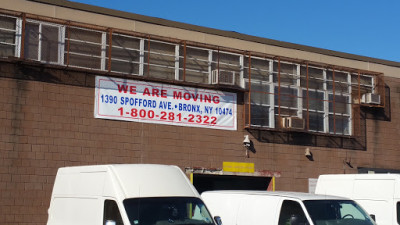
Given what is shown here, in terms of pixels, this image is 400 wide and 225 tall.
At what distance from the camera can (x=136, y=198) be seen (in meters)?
8.89

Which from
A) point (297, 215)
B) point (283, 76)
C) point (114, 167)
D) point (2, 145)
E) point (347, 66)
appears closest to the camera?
point (114, 167)

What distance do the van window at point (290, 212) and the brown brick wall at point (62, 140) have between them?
7199 millimetres

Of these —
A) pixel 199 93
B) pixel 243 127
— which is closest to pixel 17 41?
pixel 199 93

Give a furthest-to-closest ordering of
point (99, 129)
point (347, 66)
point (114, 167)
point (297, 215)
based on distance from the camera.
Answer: point (347, 66) → point (99, 129) → point (297, 215) → point (114, 167)

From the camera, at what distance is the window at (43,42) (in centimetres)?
1605

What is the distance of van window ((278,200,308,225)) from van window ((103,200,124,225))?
3.17 metres

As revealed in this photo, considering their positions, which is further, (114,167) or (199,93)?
(199,93)

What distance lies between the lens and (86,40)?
16.9 meters

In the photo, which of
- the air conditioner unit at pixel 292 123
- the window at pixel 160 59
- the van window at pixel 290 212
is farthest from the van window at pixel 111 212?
the air conditioner unit at pixel 292 123

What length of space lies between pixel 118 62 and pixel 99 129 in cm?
219

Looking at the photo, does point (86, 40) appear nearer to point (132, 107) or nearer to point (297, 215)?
point (132, 107)

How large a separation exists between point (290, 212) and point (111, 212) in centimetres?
340

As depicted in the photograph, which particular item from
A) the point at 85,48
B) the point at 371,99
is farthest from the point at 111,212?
the point at 371,99

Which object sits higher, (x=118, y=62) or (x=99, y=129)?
(x=118, y=62)
